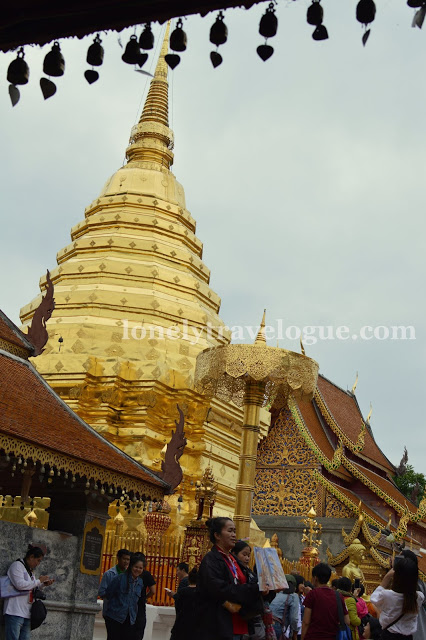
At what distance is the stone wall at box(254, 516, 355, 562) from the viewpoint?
55.2 ft

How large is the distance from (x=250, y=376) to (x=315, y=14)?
9.16 metres

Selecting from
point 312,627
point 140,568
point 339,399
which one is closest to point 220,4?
point 312,627

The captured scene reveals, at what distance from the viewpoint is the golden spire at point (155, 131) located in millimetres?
20094

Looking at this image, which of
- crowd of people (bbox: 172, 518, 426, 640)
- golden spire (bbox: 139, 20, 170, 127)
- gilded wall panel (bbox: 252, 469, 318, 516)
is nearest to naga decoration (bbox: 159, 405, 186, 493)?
crowd of people (bbox: 172, 518, 426, 640)

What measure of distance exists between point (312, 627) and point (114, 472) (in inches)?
107

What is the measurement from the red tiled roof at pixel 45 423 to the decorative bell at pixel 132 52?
4.42m

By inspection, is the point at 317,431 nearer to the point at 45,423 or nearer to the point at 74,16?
the point at 45,423

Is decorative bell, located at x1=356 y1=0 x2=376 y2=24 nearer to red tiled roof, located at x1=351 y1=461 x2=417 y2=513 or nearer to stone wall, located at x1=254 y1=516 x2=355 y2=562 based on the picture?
stone wall, located at x1=254 y1=516 x2=355 y2=562

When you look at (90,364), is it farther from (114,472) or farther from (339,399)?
(339,399)

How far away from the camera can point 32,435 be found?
728cm

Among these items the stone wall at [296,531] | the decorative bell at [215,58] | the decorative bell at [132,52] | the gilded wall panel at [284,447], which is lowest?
the stone wall at [296,531]

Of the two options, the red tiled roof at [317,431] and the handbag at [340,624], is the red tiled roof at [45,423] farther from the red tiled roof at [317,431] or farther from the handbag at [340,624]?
the red tiled roof at [317,431]

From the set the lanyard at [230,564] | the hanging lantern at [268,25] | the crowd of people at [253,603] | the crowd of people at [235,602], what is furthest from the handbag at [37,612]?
the hanging lantern at [268,25]

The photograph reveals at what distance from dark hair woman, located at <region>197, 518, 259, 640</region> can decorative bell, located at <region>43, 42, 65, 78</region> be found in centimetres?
246
